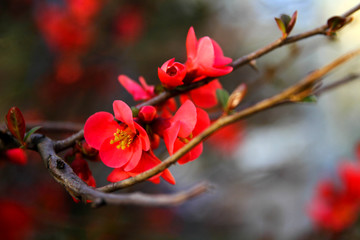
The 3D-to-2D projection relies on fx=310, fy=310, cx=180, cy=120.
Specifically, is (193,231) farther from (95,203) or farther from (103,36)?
(95,203)

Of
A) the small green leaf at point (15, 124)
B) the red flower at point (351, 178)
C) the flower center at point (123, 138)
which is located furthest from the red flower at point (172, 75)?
the red flower at point (351, 178)

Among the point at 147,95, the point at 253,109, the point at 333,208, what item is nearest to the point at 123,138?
the point at 147,95

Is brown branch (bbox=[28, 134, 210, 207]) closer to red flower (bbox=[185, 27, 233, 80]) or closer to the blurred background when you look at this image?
red flower (bbox=[185, 27, 233, 80])

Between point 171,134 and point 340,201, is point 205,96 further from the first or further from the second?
point 340,201

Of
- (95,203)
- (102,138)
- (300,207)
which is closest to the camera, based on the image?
(95,203)

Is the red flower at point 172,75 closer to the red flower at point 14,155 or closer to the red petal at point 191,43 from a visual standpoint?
the red petal at point 191,43

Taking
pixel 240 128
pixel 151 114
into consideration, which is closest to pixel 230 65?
pixel 151 114
